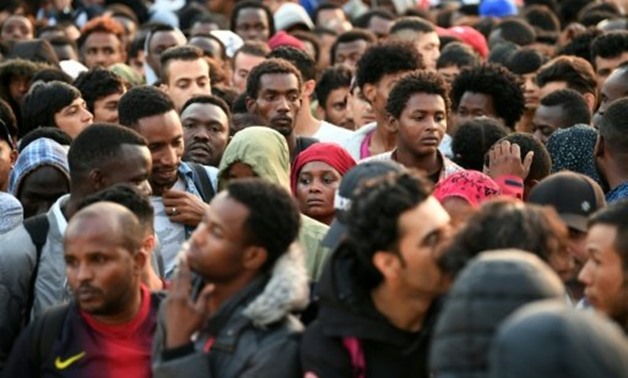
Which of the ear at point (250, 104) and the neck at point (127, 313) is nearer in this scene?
the neck at point (127, 313)

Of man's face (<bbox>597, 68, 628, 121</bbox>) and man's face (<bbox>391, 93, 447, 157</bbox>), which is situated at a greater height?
man's face (<bbox>391, 93, 447, 157</bbox>)

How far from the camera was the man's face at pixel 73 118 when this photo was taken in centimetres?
1088

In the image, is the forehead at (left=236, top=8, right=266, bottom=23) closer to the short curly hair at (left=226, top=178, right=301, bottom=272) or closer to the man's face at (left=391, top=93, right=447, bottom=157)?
the man's face at (left=391, top=93, right=447, bottom=157)

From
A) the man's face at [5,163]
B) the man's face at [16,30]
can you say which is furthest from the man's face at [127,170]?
the man's face at [16,30]

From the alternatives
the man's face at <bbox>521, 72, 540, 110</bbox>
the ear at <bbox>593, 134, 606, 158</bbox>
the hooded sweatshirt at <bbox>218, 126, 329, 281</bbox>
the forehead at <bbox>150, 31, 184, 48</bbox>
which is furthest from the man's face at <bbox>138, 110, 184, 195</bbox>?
the forehead at <bbox>150, 31, 184, 48</bbox>

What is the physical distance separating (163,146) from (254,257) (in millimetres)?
2801

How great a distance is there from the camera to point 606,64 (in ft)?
46.1

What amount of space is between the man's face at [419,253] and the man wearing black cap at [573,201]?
1160 millimetres

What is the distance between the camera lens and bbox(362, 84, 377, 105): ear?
1164 centimetres

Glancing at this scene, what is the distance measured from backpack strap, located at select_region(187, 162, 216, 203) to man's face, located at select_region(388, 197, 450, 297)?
122 inches

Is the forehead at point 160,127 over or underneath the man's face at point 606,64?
over

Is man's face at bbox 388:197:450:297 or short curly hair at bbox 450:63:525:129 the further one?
short curly hair at bbox 450:63:525:129

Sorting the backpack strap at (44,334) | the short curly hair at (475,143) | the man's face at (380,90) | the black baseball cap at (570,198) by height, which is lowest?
the man's face at (380,90)

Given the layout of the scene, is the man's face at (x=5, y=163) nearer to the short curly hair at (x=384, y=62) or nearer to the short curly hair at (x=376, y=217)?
the short curly hair at (x=384, y=62)
